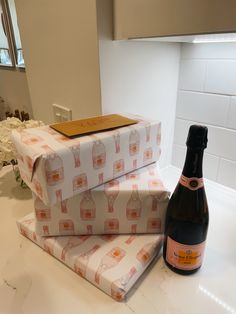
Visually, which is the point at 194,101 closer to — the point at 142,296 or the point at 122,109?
the point at 122,109

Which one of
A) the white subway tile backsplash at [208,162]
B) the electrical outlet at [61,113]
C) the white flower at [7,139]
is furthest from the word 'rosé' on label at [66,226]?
the white subway tile backsplash at [208,162]

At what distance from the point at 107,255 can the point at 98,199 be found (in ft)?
0.36

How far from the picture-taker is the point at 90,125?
474mm

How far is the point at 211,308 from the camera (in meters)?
0.39

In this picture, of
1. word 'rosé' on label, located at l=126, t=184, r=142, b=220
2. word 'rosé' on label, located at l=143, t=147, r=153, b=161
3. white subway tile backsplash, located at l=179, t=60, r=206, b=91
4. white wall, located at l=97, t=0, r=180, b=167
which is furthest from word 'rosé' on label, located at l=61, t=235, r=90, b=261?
white subway tile backsplash, located at l=179, t=60, r=206, b=91

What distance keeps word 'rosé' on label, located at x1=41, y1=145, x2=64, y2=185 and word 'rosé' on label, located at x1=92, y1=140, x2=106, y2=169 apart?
7 cm

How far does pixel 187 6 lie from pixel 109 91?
0.27 meters

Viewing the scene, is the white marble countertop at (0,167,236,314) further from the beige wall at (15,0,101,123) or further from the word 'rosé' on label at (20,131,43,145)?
the beige wall at (15,0,101,123)

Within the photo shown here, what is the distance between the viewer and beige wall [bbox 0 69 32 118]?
1489mm

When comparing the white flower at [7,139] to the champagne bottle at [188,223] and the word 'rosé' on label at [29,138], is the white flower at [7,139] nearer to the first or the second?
the word 'rosé' on label at [29,138]

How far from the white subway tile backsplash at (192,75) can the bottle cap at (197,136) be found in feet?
1.32

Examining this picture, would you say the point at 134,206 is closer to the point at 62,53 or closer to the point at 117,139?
the point at 117,139

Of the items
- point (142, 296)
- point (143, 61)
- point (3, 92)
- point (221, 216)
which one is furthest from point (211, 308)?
point (3, 92)

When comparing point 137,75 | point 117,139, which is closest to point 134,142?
point 117,139
